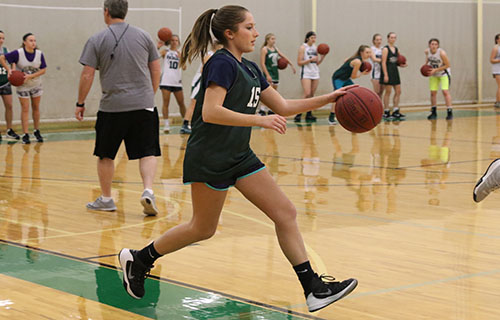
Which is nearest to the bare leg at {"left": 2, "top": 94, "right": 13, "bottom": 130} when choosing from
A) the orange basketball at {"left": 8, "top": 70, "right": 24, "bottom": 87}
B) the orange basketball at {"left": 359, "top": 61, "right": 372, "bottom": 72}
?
the orange basketball at {"left": 8, "top": 70, "right": 24, "bottom": 87}

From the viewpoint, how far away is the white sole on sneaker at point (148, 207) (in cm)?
679

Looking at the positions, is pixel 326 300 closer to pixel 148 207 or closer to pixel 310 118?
pixel 148 207

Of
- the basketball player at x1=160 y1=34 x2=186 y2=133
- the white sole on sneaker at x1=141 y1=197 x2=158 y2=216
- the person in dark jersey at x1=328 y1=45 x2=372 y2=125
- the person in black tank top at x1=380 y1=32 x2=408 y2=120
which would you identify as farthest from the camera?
the person in black tank top at x1=380 y1=32 x2=408 y2=120

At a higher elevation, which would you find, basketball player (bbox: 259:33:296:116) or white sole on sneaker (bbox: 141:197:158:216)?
basketball player (bbox: 259:33:296:116)

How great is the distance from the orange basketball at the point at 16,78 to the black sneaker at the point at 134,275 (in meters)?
8.46

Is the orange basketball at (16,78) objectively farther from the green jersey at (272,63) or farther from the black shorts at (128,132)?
the green jersey at (272,63)

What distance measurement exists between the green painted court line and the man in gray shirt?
1595 millimetres

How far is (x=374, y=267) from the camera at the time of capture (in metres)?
5.07

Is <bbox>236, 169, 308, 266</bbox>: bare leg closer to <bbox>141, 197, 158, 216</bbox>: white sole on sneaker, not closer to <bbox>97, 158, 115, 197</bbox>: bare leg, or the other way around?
<bbox>141, 197, 158, 216</bbox>: white sole on sneaker

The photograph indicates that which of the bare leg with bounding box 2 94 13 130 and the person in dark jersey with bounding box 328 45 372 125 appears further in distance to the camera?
the person in dark jersey with bounding box 328 45 372 125

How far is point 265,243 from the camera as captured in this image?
5793 millimetres

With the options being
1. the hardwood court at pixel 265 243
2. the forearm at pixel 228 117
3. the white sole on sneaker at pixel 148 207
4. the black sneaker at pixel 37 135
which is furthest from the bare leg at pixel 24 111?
the forearm at pixel 228 117

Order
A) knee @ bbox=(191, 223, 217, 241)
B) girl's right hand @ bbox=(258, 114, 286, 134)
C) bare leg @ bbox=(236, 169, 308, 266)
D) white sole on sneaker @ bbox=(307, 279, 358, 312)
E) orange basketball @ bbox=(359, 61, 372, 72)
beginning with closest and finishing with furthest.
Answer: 1. girl's right hand @ bbox=(258, 114, 286, 134)
2. white sole on sneaker @ bbox=(307, 279, 358, 312)
3. bare leg @ bbox=(236, 169, 308, 266)
4. knee @ bbox=(191, 223, 217, 241)
5. orange basketball @ bbox=(359, 61, 372, 72)

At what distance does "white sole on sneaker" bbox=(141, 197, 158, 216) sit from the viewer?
22.3 ft
